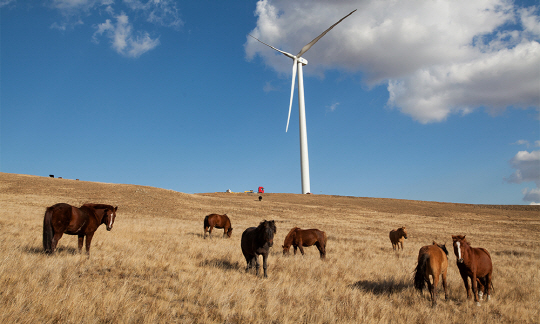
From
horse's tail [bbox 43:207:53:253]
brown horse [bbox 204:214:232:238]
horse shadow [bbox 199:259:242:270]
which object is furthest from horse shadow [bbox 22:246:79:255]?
brown horse [bbox 204:214:232:238]

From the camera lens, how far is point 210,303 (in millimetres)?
6367

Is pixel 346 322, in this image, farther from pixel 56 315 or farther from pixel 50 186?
pixel 50 186

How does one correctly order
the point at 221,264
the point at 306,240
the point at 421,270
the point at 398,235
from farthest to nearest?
the point at 398,235
the point at 306,240
the point at 221,264
the point at 421,270

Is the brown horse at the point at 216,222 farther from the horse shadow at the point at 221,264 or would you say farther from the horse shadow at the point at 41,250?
the horse shadow at the point at 41,250

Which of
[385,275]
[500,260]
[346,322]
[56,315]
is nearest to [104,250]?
[56,315]

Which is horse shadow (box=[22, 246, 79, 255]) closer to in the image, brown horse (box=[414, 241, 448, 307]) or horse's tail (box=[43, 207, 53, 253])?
horse's tail (box=[43, 207, 53, 253])

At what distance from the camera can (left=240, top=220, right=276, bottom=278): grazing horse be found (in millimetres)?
8727

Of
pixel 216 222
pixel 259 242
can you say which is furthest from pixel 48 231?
pixel 216 222

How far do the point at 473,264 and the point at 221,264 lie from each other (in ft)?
25.1

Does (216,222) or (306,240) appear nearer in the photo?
(306,240)

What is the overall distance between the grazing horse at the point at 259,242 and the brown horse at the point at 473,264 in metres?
4.85

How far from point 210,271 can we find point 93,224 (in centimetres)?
461

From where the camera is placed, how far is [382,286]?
9156 millimetres

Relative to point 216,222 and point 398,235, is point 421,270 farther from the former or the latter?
point 216,222
